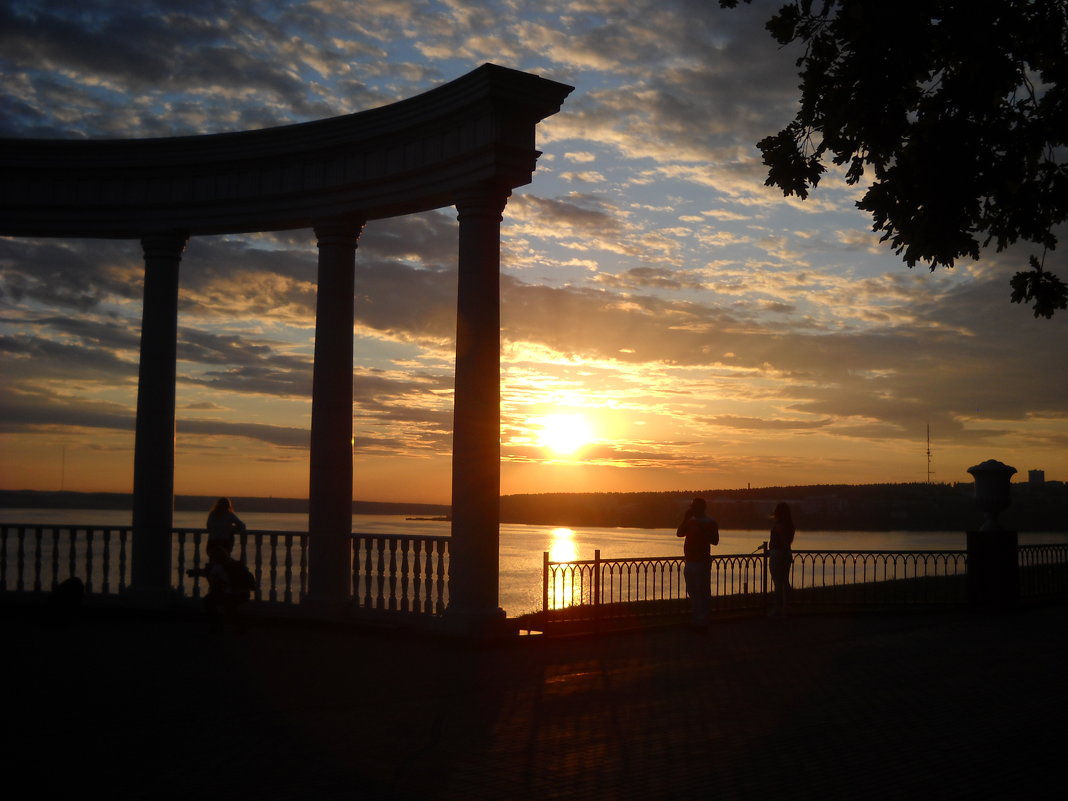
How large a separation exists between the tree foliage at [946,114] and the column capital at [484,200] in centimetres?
637

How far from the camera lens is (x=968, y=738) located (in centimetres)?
1027

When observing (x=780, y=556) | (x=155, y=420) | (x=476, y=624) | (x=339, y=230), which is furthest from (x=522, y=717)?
(x=780, y=556)

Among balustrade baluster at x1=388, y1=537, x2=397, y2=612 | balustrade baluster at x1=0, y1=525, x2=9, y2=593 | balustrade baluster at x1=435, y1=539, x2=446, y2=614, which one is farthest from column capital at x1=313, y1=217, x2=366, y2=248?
balustrade baluster at x1=0, y1=525, x2=9, y2=593

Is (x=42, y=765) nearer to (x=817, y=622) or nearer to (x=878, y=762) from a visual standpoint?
(x=878, y=762)

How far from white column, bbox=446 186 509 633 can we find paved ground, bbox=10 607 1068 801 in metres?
1.20

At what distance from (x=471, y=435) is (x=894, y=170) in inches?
322

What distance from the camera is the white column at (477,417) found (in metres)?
17.2

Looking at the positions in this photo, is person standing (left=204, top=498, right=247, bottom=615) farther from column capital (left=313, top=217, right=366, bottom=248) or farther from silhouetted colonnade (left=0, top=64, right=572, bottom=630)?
column capital (left=313, top=217, right=366, bottom=248)

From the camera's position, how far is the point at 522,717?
1099 centimetres

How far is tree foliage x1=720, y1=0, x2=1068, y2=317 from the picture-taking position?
10312mm

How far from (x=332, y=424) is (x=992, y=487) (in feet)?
50.6

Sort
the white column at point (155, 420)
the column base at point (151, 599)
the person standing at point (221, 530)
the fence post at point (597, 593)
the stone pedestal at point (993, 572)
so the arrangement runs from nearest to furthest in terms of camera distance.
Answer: the fence post at point (597, 593), the person standing at point (221, 530), the column base at point (151, 599), the white column at point (155, 420), the stone pedestal at point (993, 572)

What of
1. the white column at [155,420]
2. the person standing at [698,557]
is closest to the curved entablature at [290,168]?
the white column at [155,420]

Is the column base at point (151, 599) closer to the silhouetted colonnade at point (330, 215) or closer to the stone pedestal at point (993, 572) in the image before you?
the silhouetted colonnade at point (330, 215)
